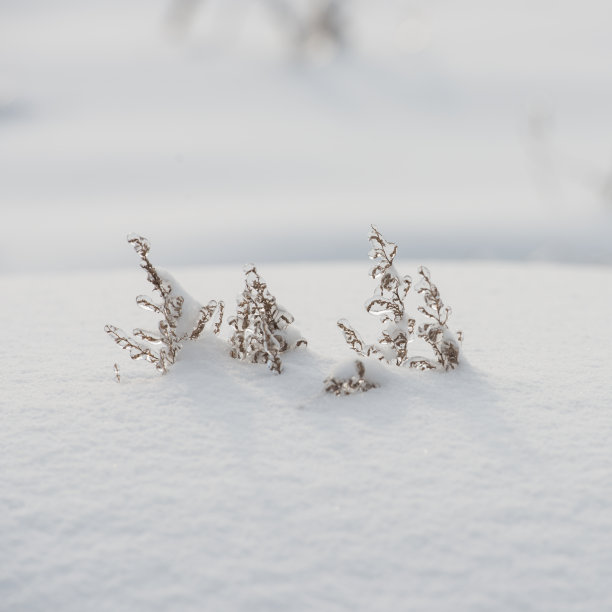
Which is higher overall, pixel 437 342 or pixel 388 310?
pixel 388 310

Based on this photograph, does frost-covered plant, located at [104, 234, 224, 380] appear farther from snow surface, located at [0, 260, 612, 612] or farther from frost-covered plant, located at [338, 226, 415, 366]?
frost-covered plant, located at [338, 226, 415, 366]

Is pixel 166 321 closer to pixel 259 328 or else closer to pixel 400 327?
pixel 259 328

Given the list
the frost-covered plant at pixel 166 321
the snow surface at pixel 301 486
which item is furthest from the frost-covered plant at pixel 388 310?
the frost-covered plant at pixel 166 321

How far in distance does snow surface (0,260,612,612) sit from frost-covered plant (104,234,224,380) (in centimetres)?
6

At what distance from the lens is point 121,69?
1243 cm

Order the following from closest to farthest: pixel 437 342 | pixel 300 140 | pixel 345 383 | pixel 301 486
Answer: pixel 301 486 → pixel 345 383 → pixel 437 342 → pixel 300 140

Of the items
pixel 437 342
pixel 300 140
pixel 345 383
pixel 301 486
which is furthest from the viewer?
pixel 300 140

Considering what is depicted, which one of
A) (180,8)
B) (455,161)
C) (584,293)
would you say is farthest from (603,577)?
(180,8)

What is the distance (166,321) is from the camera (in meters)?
2.57

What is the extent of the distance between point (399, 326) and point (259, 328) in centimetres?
52

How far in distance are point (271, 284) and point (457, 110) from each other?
722 centimetres

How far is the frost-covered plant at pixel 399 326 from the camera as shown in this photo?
2.52 meters

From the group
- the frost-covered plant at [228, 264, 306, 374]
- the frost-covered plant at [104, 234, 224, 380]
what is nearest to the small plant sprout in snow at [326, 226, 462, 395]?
the frost-covered plant at [228, 264, 306, 374]

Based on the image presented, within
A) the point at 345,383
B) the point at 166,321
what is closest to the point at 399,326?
the point at 345,383
